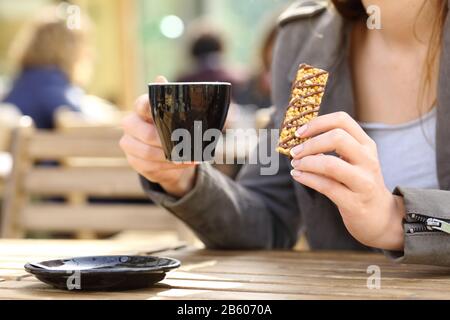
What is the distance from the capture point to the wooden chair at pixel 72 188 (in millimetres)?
2031

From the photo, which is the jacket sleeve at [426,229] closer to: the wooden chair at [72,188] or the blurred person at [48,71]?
the wooden chair at [72,188]

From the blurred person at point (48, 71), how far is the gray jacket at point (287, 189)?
2841 mm

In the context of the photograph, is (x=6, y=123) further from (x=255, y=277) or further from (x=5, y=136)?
(x=255, y=277)

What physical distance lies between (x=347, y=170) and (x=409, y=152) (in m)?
0.43

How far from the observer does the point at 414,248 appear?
1.12 m

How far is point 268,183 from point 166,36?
6.34 m

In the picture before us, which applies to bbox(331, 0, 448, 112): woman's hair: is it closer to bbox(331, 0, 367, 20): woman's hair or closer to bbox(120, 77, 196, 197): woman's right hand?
bbox(331, 0, 367, 20): woman's hair

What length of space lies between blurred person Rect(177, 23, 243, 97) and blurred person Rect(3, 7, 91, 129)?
3.67 feet

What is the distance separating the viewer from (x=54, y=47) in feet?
14.6

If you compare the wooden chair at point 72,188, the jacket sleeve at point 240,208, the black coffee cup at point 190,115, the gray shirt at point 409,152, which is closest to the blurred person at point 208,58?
the wooden chair at point 72,188

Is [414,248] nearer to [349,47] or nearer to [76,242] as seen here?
[349,47]

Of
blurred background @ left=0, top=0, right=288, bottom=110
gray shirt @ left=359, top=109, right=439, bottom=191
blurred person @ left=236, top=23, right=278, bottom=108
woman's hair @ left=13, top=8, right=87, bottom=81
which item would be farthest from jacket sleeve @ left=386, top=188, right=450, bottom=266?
blurred background @ left=0, top=0, right=288, bottom=110

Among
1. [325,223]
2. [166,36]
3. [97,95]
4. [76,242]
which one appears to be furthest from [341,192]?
[166,36]

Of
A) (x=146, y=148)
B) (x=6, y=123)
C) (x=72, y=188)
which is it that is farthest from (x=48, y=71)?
(x=146, y=148)
